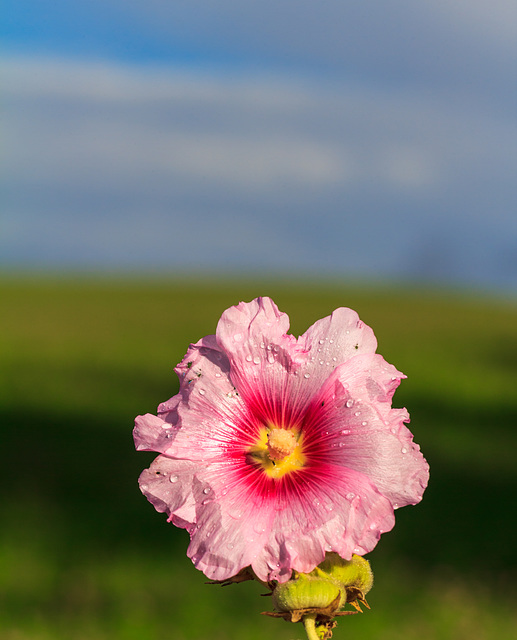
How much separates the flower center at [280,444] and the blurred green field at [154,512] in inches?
222

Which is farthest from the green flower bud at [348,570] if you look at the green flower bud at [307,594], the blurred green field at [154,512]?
the blurred green field at [154,512]

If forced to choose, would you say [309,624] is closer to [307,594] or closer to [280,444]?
[307,594]

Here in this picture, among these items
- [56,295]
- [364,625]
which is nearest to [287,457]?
[364,625]

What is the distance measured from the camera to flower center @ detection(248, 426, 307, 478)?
125 cm

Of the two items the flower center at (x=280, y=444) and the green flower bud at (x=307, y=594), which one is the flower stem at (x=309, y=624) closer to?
the green flower bud at (x=307, y=594)

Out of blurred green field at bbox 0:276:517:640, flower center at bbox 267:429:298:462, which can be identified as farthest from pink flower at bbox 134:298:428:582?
blurred green field at bbox 0:276:517:640

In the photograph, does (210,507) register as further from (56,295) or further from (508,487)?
(56,295)

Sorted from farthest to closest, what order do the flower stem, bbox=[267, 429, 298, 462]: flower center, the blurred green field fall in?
the blurred green field
bbox=[267, 429, 298, 462]: flower center
the flower stem

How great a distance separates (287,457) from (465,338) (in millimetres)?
31416

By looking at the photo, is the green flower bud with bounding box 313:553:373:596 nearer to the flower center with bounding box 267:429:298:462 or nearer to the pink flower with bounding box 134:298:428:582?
the pink flower with bounding box 134:298:428:582

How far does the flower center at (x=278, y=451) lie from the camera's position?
1247 mm

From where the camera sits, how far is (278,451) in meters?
1.25

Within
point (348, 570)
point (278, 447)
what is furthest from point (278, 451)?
point (348, 570)

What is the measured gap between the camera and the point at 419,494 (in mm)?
1150
